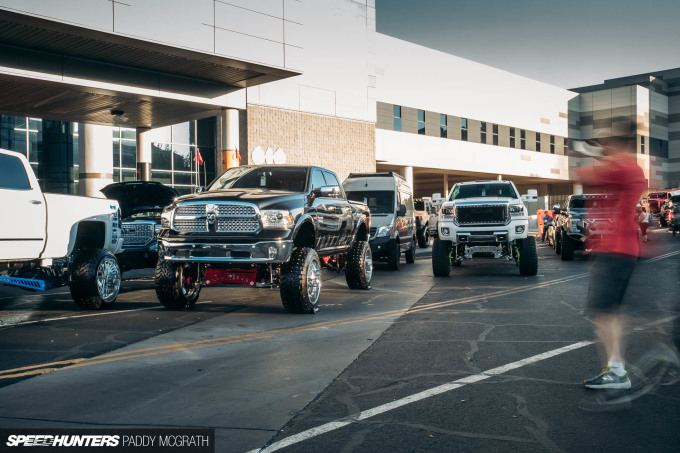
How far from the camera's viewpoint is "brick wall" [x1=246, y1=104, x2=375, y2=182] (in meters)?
26.6

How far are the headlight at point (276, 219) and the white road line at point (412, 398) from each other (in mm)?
4082

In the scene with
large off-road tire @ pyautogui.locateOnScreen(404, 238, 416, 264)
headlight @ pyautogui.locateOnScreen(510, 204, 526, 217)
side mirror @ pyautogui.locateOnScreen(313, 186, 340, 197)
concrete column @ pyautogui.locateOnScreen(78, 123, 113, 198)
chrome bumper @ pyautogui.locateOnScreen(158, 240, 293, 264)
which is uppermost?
concrete column @ pyautogui.locateOnScreen(78, 123, 113, 198)

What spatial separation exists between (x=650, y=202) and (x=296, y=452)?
5122cm

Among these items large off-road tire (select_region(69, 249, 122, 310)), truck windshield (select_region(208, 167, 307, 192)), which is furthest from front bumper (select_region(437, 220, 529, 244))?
large off-road tire (select_region(69, 249, 122, 310))

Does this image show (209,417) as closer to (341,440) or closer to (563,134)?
(341,440)

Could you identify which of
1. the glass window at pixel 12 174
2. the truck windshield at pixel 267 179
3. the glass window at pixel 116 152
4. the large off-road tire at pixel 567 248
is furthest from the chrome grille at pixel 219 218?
the glass window at pixel 116 152

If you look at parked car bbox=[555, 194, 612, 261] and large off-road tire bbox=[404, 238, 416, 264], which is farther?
large off-road tire bbox=[404, 238, 416, 264]

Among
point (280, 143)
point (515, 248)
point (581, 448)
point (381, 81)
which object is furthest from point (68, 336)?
point (381, 81)

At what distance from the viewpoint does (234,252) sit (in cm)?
916

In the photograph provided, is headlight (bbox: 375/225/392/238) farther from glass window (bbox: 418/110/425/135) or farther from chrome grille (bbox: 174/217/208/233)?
glass window (bbox: 418/110/425/135)

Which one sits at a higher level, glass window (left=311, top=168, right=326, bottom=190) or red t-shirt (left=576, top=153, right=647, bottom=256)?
glass window (left=311, top=168, right=326, bottom=190)

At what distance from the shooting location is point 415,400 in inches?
199

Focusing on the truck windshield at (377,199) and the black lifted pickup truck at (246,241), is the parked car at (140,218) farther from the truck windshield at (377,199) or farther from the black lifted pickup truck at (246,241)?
the truck windshield at (377,199)

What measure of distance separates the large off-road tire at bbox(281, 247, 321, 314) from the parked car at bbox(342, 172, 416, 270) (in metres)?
6.63
